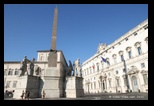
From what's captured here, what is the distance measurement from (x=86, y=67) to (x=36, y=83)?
38242 millimetres

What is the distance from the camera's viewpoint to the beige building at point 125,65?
24406 mm

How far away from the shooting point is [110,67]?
34.1 m

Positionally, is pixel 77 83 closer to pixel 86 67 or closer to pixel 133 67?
pixel 133 67

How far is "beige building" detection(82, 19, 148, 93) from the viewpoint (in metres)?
24.4

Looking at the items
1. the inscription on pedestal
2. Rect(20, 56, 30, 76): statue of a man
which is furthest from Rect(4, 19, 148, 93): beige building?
Rect(20, 56, 30, 76): statue of a man

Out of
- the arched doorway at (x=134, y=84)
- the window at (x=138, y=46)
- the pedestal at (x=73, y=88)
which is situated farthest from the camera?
the window at (x=138, y=46)

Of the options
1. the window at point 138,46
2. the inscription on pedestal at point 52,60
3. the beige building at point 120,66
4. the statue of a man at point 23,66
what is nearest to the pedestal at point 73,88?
the beige building at point 120,66

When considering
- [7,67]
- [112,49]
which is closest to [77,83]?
[112,49]

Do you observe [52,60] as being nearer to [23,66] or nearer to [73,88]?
[23,66]

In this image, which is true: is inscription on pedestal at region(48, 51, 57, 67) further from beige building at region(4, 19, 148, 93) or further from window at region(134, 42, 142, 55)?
window at region(134, 42, 142, 55)

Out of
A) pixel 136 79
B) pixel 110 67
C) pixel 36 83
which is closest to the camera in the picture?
pixel 36 83

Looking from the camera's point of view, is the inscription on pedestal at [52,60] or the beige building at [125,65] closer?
the inscription on pedestal at [52,60]

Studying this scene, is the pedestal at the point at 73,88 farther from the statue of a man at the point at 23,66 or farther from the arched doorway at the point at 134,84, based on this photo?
the arched doorway at the point at 134,84

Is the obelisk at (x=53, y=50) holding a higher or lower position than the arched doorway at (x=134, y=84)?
higher
